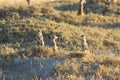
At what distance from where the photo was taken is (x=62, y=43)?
19688 millimetres

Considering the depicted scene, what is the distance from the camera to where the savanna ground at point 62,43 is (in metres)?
12.2

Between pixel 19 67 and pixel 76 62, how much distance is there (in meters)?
1.82

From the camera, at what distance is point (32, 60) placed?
1341 cm

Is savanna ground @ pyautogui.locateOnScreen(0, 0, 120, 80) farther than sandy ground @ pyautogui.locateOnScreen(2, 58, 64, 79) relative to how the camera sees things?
No

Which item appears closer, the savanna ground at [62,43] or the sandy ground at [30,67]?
the savanna ground at [62,43]

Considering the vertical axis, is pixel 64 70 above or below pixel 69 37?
above

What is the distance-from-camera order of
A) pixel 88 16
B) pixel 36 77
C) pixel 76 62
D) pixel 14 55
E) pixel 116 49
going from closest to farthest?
pixel 36 77 < pixel 76 62 < pixel 14 55 < pixel 116 49 < pixel 88 16

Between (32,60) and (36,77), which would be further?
(32,60)

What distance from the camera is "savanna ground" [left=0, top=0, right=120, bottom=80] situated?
12.2 meters

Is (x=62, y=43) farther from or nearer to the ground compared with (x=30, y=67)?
nearer to the ground

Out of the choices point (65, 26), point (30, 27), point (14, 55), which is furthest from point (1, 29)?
point (14, 55)

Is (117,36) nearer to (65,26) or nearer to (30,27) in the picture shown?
(65,26)

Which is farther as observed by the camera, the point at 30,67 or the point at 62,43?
the point at 62,43

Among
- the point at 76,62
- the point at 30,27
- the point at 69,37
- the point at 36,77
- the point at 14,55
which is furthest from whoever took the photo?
the point at 30,27
